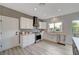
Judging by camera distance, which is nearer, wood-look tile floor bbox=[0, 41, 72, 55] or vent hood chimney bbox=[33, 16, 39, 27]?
wood-look tile floor bbox=[0, 41, 72, 55]

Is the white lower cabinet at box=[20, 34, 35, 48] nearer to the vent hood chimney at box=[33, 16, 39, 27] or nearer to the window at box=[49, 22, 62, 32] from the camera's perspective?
the vent hood chimney at box=[33, 16, 39, 27]

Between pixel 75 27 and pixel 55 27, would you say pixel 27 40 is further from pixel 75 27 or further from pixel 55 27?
pixel 75 27

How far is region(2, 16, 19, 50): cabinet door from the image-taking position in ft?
4.42

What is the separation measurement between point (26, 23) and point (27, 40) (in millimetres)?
315

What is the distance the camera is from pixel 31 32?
1500 millimetres

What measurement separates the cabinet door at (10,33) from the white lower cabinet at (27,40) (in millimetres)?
85

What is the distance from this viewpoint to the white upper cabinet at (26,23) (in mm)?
1369

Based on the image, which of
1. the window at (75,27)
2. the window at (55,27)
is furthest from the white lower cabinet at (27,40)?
the window at (75,27)

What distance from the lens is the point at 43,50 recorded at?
1.27 m

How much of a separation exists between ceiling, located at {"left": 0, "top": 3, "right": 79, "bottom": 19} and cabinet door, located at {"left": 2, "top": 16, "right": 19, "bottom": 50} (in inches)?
9.3

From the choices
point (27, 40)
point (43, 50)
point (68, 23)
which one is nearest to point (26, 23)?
point (27, 40)

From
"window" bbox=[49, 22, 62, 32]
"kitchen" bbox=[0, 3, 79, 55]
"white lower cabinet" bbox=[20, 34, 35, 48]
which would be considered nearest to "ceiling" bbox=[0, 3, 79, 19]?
"kitchen" bbox=[0, 3, 79, 55]
